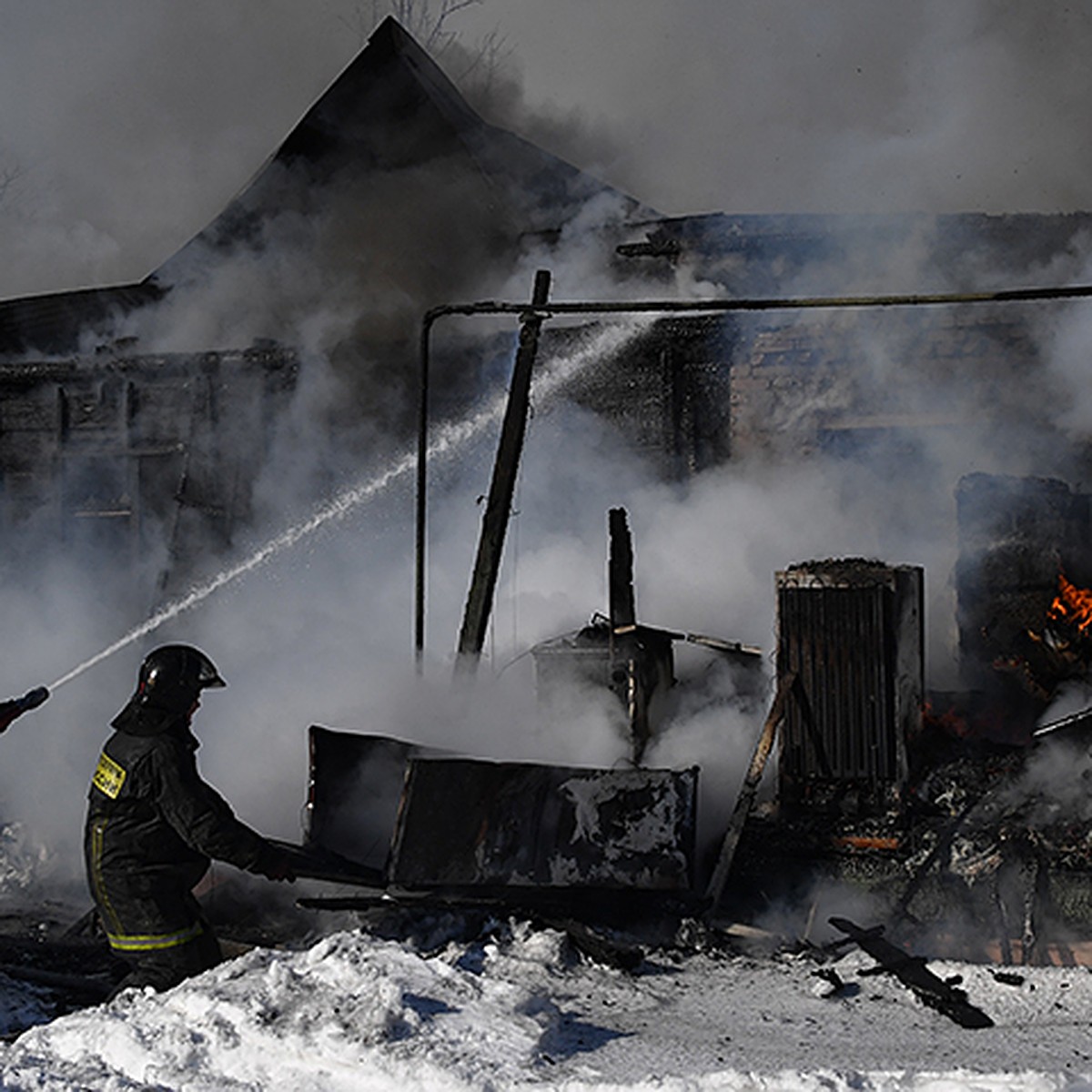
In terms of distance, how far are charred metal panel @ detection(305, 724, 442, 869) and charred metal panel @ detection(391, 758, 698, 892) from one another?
542mm

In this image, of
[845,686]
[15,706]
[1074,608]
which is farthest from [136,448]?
[1074,608]

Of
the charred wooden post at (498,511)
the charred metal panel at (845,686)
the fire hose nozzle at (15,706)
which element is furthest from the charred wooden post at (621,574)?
the fire hose nozzle at (15,706)

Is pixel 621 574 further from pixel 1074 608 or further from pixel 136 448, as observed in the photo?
pixel 136 448

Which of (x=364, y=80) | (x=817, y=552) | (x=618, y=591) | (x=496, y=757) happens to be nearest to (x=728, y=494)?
(x=817, y=552)

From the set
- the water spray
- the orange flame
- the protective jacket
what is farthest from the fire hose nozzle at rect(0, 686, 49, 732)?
the orange flame

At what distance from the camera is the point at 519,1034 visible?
12.4 feet

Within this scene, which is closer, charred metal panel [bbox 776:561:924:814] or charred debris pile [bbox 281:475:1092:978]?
charred debris pile [bbox 281:475:1092:978]

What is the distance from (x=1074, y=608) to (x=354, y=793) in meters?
5.00

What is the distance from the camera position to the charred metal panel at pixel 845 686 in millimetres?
6582

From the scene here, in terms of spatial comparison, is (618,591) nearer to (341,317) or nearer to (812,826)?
(812,826)

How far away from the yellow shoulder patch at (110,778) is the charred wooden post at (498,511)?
3.01m

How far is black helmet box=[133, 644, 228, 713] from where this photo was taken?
15.5 ft

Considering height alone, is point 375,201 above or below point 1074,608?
above

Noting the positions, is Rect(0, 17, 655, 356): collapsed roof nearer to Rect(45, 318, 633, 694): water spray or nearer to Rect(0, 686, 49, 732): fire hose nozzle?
Rect(45, 318, 633, 694): water spray
